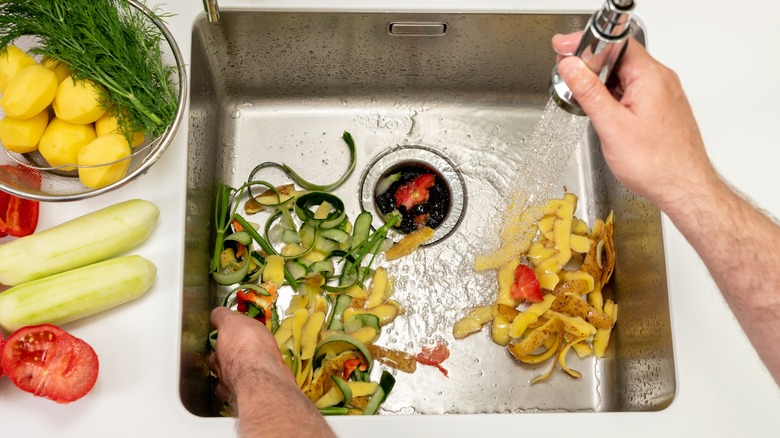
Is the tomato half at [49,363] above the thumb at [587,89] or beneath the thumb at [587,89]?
beneath

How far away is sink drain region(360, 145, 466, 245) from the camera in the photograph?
1.17m

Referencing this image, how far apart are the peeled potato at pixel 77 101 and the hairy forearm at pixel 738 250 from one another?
718 millimetres

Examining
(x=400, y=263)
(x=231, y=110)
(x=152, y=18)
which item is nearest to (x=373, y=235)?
(x=400, y=263)

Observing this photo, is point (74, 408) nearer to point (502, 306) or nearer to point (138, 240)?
point (138, 240)

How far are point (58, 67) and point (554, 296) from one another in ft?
2.67

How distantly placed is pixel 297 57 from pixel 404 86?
208mm

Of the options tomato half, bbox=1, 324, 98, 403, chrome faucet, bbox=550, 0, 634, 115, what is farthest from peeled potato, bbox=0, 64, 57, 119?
chrome faucet, bbox=550, 0, 634, 115

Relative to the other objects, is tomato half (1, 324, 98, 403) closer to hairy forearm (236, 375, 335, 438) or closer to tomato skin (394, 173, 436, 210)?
hairy forearm (236, 375, 335, 438)

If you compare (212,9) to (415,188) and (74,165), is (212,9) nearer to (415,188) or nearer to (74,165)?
(74,165)

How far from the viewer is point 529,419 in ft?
2.80

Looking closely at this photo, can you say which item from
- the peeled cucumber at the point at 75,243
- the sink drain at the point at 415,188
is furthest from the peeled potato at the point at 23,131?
the sink drain at the point at 415,188

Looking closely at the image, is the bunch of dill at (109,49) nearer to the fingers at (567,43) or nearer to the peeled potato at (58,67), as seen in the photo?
the peeled potato at (58,67)

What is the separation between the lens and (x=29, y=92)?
0.82 meters

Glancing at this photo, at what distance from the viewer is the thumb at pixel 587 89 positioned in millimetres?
687
